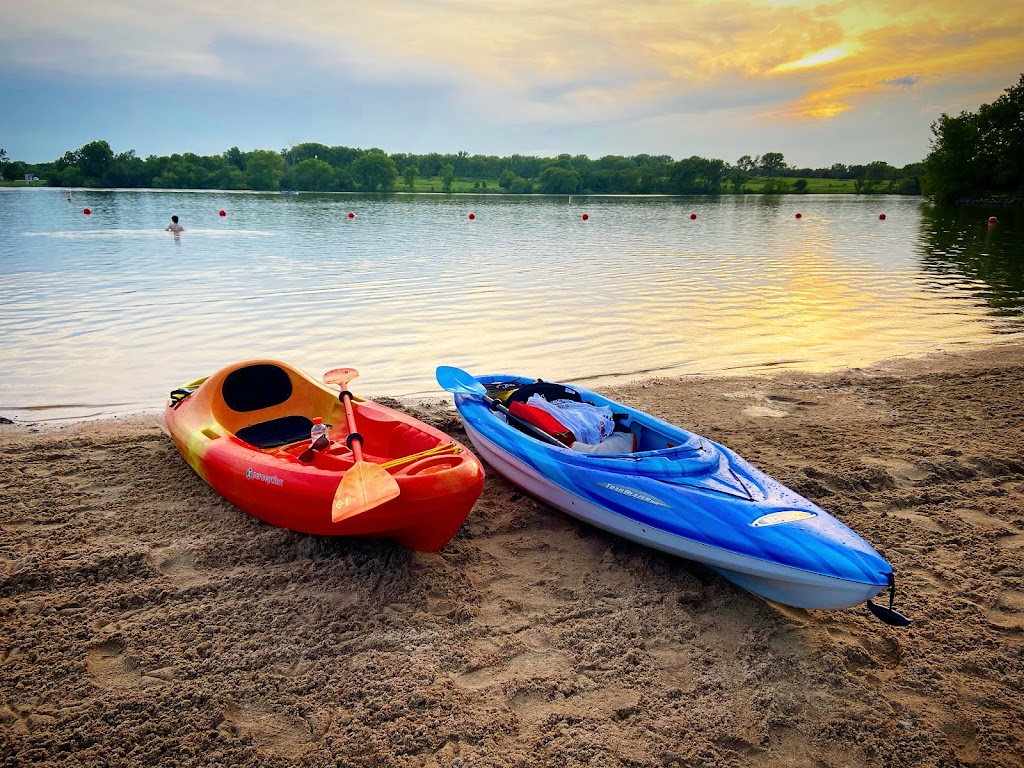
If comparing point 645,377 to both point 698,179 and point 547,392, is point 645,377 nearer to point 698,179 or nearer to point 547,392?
point 547,392

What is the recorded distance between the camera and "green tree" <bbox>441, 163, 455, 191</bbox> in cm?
10343

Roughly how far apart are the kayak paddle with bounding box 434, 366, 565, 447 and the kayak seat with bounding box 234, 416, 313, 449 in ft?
3.98

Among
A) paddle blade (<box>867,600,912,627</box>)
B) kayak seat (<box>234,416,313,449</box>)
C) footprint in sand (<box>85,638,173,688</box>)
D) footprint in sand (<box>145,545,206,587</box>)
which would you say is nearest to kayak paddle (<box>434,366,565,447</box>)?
kayak seat (<box>234,416,313,449</box>)

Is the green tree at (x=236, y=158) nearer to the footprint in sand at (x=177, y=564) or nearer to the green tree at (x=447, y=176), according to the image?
the green tree at (x=447, y=176)

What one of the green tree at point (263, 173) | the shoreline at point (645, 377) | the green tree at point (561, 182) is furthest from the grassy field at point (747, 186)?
the shoreline at point (645, 377)

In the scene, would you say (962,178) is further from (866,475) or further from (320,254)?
(866,475)

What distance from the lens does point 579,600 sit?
3.61 metres

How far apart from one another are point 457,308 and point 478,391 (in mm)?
6979

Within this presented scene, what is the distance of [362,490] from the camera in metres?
3.50

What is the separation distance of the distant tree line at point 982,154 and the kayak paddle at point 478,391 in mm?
60843

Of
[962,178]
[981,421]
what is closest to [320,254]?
[981,421]

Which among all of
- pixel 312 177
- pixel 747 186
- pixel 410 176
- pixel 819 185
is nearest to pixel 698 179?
pixel 747 186

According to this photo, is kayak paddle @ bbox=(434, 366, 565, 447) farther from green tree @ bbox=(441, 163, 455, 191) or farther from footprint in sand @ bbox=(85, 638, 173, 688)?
green tree @ bbox=(441, 163, 455, 191)

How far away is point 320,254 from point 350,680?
62.9 feet
